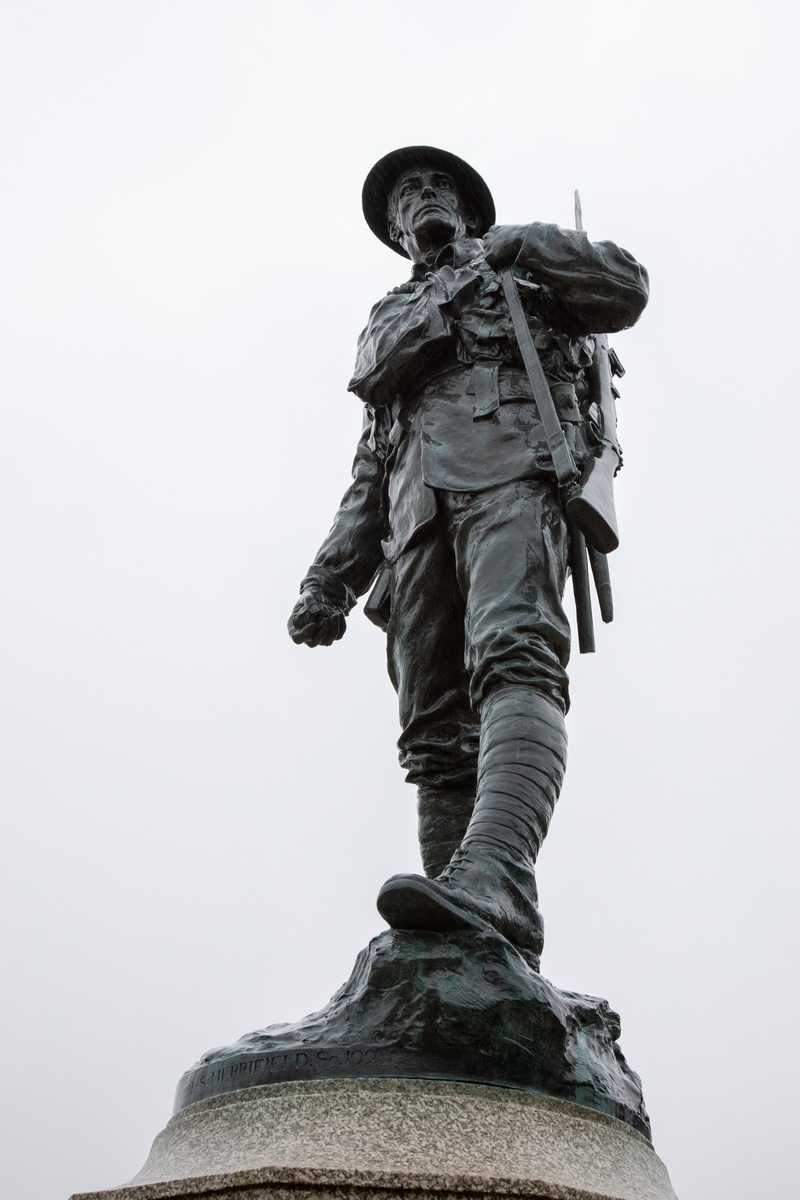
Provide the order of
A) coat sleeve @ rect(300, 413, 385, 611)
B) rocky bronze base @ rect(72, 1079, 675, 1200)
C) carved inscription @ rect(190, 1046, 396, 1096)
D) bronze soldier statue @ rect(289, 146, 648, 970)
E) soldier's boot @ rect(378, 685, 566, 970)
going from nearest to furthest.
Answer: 1. rocky bronze base @ rect(72, 1079, 675, 1200)
2. carved inscription @ rect(190, 1046, 396, 1096)
3. soldier's boot @ rect(378, 685, 566, 970)
4. bronze soldier statue @ rect(289, 146, 648, 970)
5. coat sleeve @ rect(300, 413, 385, 611)

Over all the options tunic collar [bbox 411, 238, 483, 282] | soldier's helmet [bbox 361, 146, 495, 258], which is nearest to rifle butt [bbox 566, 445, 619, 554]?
tunic collar [bbox 411, 238, 483, 282]

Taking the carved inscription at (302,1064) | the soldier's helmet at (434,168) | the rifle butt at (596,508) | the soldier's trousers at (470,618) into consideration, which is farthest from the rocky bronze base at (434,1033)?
the soldier's helmet at (434,168)

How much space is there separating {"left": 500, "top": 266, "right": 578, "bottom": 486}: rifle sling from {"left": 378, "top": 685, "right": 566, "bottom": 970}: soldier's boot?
78 centimetres

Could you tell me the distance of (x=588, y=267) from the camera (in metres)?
4.14

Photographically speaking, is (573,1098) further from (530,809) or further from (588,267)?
(588,267)

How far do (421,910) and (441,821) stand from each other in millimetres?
1351

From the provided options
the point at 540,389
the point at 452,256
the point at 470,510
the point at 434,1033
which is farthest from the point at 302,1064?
the point at 452,256

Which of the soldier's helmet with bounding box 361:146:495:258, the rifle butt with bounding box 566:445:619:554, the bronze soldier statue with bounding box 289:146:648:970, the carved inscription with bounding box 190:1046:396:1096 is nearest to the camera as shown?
the carved inscription with bounding box 190:1046:396:1096

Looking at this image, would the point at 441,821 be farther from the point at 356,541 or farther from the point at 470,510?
the point at 356,541

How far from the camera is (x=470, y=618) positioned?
12.0 ft

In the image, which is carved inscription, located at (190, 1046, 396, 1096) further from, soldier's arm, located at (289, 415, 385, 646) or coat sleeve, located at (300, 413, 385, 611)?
coat sleeve, located at (300, 413, 385, 611)

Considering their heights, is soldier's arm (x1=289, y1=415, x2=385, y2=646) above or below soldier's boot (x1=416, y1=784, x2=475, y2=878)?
above

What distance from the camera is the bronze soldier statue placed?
11.2ft

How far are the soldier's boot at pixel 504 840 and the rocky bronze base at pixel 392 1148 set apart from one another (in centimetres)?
37
